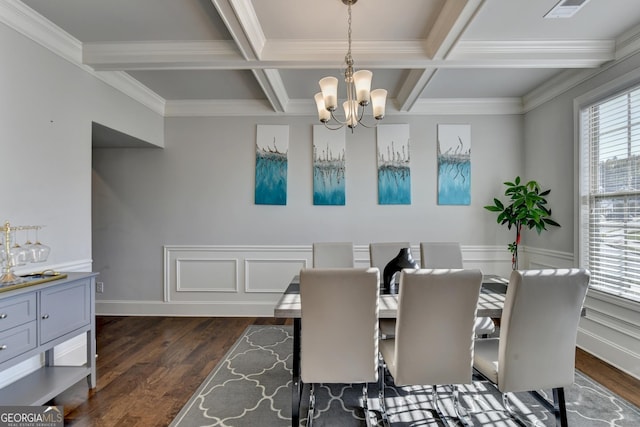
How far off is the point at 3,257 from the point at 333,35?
2.74 m

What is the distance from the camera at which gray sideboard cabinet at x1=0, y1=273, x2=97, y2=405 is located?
1.74 metres

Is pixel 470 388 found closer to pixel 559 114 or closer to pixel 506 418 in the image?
pixel 506 418

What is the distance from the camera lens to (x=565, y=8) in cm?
217

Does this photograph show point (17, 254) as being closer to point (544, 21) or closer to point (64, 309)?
point (64, 309)

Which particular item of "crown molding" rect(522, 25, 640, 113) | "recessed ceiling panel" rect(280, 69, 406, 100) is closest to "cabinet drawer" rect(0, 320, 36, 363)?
"recessed ceiling panel" rect(280, 69, 406, 100)

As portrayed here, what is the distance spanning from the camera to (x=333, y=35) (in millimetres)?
2539

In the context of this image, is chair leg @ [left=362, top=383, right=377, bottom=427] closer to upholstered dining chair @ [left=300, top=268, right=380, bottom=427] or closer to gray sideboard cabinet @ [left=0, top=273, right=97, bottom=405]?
upholstered dining chair @ [left=300, top=268, right=380, bottom=427]

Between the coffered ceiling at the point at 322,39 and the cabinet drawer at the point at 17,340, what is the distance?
2.03 meters

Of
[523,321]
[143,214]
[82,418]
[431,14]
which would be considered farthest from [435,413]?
[143,214]

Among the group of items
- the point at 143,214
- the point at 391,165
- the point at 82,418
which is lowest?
the point at 82,418

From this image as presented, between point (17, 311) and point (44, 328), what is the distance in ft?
0.72

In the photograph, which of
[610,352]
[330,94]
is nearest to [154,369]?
[330,94]

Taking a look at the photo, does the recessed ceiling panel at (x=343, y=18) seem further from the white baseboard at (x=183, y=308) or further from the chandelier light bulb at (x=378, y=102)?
the white baseboard at (x=183, y=308)

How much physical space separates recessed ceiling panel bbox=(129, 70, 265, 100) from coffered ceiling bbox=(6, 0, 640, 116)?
0.02 metres
